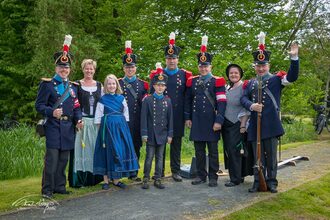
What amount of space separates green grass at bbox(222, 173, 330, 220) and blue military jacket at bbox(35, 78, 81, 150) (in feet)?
8.45

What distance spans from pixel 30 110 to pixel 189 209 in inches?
476

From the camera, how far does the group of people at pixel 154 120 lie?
595 cm

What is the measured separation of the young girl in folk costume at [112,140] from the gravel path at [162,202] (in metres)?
0.33

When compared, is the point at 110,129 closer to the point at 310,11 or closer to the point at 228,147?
the point at 228,147

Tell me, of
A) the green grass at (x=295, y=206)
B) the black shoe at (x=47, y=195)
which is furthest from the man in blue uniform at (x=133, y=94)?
the green grass at (x=295, y=206)

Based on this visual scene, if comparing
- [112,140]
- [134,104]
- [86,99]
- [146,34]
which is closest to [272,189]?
[112,140]

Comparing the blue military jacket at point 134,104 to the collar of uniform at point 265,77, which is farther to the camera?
the blue military jacket at point 134,104

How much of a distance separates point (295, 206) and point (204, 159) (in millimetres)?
1784

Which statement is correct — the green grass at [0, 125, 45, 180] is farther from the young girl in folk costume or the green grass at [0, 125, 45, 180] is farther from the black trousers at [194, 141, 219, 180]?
the black trousers at [194, 141, 219, 180]

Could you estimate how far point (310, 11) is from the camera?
58.7ft

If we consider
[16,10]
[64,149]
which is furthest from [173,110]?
[16,10]

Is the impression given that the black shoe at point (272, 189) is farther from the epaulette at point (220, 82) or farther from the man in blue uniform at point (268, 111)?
the epaulette at point (220, 82)

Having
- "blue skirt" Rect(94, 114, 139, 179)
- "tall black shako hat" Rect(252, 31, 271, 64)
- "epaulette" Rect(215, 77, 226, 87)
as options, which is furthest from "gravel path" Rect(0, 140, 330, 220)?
"tall black shako hat" Rect(252, 31, 271, 64)

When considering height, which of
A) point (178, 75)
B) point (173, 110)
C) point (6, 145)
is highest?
point (178, 75)
